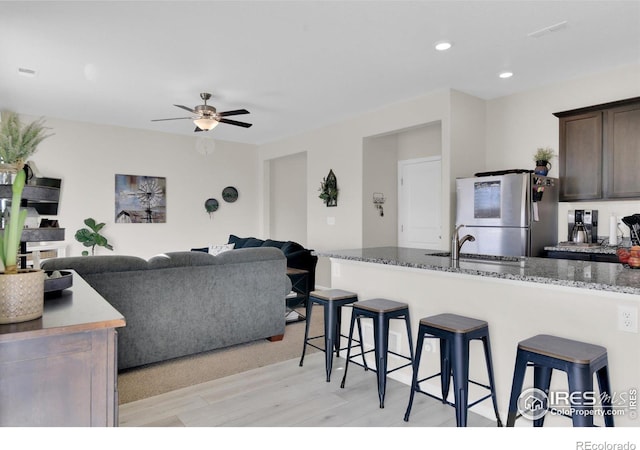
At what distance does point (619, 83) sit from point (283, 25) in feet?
11.0

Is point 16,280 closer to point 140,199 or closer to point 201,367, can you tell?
point 201,367

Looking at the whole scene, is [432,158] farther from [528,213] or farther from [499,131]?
[528,213]

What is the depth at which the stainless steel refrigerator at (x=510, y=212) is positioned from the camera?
157 inches

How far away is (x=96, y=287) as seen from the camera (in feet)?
9.41

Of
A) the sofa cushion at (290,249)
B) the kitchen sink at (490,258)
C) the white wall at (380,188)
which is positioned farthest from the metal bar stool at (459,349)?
the white wall at (380,188)

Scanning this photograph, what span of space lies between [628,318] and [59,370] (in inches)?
88.5

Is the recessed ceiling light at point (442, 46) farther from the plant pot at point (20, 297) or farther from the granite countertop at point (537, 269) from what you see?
the plant pot at point (20, 297)

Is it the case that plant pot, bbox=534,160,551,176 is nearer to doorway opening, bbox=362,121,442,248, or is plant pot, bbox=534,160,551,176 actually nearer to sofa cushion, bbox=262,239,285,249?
doorway opening, bbox=362,121,442,248

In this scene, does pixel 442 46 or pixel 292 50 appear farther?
pixel 292 50

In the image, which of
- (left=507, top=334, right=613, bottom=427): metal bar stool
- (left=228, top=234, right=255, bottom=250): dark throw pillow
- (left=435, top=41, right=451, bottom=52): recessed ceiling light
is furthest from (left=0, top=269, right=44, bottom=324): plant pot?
(left=228, top=234, right=255, bottom=250): dark throw pillow

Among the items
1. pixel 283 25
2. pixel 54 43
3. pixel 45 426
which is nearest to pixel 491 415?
pixel 45 426

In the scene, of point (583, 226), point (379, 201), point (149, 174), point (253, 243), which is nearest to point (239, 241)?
point (253, 243)

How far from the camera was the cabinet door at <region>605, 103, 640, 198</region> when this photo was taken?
12.2 feet

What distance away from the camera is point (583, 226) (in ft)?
13.5
